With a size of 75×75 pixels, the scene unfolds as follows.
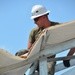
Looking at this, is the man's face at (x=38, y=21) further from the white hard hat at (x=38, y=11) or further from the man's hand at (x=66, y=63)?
the man's hand at (x=66, y=63)

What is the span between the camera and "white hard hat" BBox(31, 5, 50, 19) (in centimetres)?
491

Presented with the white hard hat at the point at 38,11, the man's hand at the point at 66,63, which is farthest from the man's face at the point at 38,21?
the man's hand at the point at 66,63

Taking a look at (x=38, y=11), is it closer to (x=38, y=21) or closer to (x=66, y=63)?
(x=38, y=21)

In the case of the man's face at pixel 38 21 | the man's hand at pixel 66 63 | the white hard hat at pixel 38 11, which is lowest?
the man's hand at pixel 66 63

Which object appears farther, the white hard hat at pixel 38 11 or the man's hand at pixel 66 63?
the white hard hat at pixel 38 11

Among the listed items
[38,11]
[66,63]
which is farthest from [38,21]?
[66,63]

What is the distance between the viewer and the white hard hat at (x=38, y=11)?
16.1 ft

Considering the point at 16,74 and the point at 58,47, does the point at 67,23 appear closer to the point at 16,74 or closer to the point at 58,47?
the point at 58,47

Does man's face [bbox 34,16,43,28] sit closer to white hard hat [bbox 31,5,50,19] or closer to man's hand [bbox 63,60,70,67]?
white hard hat [bbox 31,5,50,19]

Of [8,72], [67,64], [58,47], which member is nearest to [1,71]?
[8,72]

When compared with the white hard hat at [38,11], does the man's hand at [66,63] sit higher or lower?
lower

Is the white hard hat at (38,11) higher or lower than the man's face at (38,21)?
higher

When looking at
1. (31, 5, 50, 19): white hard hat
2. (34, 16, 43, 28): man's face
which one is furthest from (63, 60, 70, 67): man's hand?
(31, 5, 50, 19): white hard hat

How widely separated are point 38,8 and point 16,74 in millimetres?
1452
